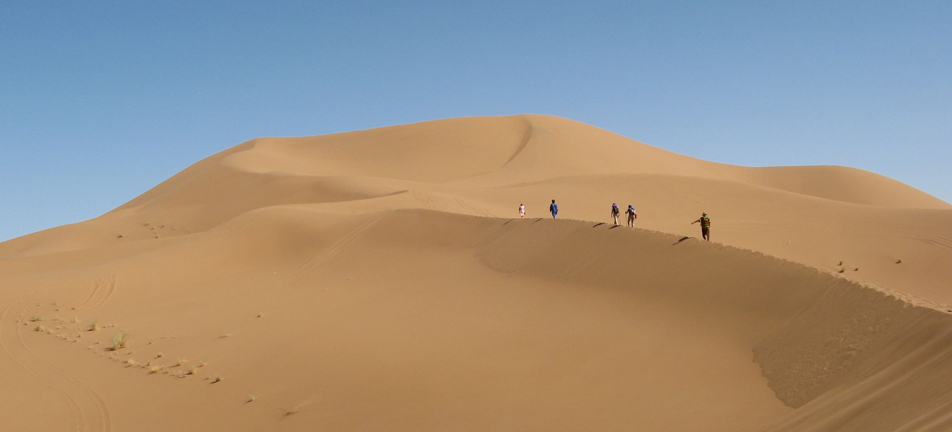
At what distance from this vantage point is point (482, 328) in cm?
1200

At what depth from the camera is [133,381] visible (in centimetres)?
1088

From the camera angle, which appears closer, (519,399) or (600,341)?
(519,399)

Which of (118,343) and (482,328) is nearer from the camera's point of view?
(482,328)

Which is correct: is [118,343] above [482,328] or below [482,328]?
above

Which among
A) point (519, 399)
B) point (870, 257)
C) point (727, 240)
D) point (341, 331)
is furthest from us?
point (727, 240)

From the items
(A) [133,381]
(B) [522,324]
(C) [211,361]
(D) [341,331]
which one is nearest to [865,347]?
(B) [522,324]

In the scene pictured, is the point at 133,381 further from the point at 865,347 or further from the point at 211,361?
the point at 865,347

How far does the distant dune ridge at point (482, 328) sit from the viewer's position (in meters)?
7.93

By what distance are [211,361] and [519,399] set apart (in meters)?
5.77

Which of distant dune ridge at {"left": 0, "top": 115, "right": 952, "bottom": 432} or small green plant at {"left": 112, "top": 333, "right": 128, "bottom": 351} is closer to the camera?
distant dune ridge at {"left": 0, "top": 115, "right": 952, "bottom": 432}

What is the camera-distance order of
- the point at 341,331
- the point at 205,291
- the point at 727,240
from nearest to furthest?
the point at 341,331 < the point at 205,291 < the point at 727,240

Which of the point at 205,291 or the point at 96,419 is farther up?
the point at 205,291

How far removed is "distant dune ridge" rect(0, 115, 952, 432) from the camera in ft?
26.0

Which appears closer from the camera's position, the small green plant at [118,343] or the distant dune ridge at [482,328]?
the distant dune ridge at [482,328]
